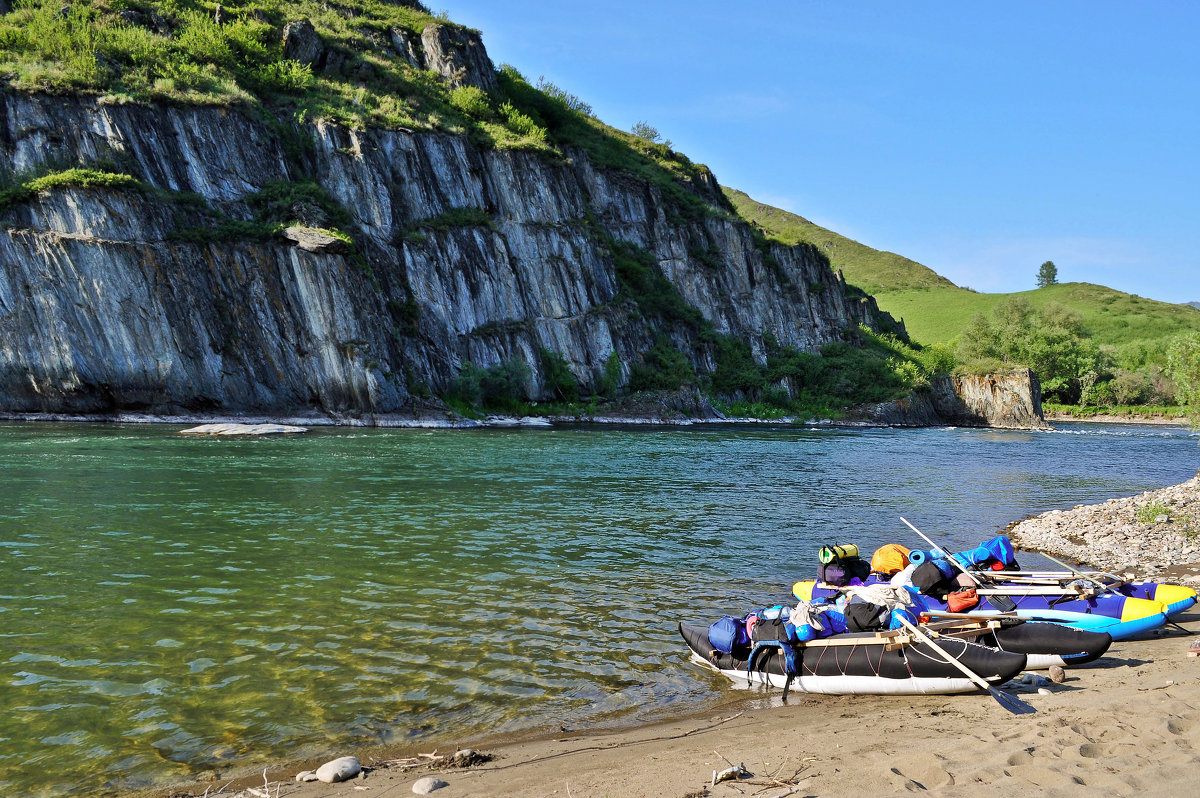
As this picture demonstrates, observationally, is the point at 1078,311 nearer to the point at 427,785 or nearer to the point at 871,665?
the point at 871,665

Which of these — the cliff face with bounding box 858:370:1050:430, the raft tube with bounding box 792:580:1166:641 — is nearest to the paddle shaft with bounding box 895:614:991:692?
the raft tube with bounding box 792:580:1166:641

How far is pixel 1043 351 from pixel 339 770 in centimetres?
10945

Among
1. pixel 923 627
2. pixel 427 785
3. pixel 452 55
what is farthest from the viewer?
pixel 452 55

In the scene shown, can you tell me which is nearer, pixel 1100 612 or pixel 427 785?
pixel 427 785

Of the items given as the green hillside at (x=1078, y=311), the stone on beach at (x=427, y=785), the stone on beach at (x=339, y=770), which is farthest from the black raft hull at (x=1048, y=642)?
the green hillside at (x=1078, y=311)

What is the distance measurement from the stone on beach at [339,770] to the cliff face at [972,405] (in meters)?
81.3

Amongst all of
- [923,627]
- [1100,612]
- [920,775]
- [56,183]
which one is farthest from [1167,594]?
[56,183]

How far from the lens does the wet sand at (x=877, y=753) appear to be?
560 centimetres

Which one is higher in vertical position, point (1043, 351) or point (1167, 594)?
point (1043, 351)

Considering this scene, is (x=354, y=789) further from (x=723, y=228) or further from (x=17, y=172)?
(x=723, y=228)

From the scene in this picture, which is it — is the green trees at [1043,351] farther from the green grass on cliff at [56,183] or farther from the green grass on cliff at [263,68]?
the green grass on cliff at [56,183]

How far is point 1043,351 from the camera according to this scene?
97062 mm

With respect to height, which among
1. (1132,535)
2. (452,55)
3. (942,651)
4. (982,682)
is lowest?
(1132,535)

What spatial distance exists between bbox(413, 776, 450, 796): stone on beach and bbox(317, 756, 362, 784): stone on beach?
0.64 metres
